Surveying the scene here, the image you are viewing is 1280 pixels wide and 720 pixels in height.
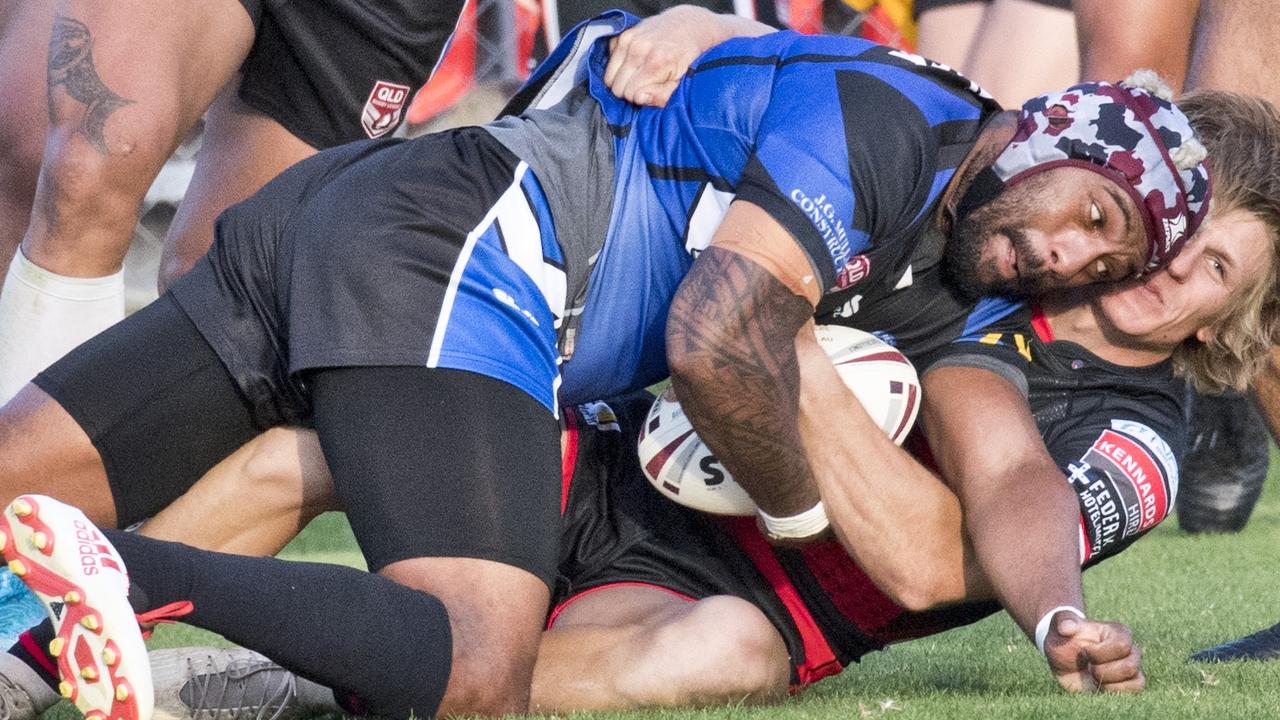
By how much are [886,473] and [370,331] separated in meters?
1.08

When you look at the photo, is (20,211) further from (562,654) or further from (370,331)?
(562,654)

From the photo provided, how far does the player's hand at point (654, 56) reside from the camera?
3648mm

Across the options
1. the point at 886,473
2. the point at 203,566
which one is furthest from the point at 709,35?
the point at 203,566

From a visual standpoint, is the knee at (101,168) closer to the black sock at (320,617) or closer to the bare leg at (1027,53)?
the black sock at (320,617)

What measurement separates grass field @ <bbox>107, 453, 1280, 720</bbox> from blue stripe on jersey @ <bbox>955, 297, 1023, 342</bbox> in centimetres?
75

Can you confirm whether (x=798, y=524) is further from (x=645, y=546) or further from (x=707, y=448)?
(x=645, y=546)

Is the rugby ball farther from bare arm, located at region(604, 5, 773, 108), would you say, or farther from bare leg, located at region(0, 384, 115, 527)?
bare leg, located at region(0, 384, 115, 527)

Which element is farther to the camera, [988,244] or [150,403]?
[988,244]

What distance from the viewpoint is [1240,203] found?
3.75m

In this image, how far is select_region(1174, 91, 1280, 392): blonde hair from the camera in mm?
3734

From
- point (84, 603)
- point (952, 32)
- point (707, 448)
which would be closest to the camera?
point (84, 603)

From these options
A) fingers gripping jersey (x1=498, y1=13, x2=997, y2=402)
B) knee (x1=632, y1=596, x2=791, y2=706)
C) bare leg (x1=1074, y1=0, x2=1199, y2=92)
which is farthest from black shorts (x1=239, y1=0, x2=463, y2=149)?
bare leg (x1=1074, y1=0, x2=1199, y2=92)

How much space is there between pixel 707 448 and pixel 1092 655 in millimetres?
882

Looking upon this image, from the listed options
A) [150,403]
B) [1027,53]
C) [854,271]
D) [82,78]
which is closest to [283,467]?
[150,403]
